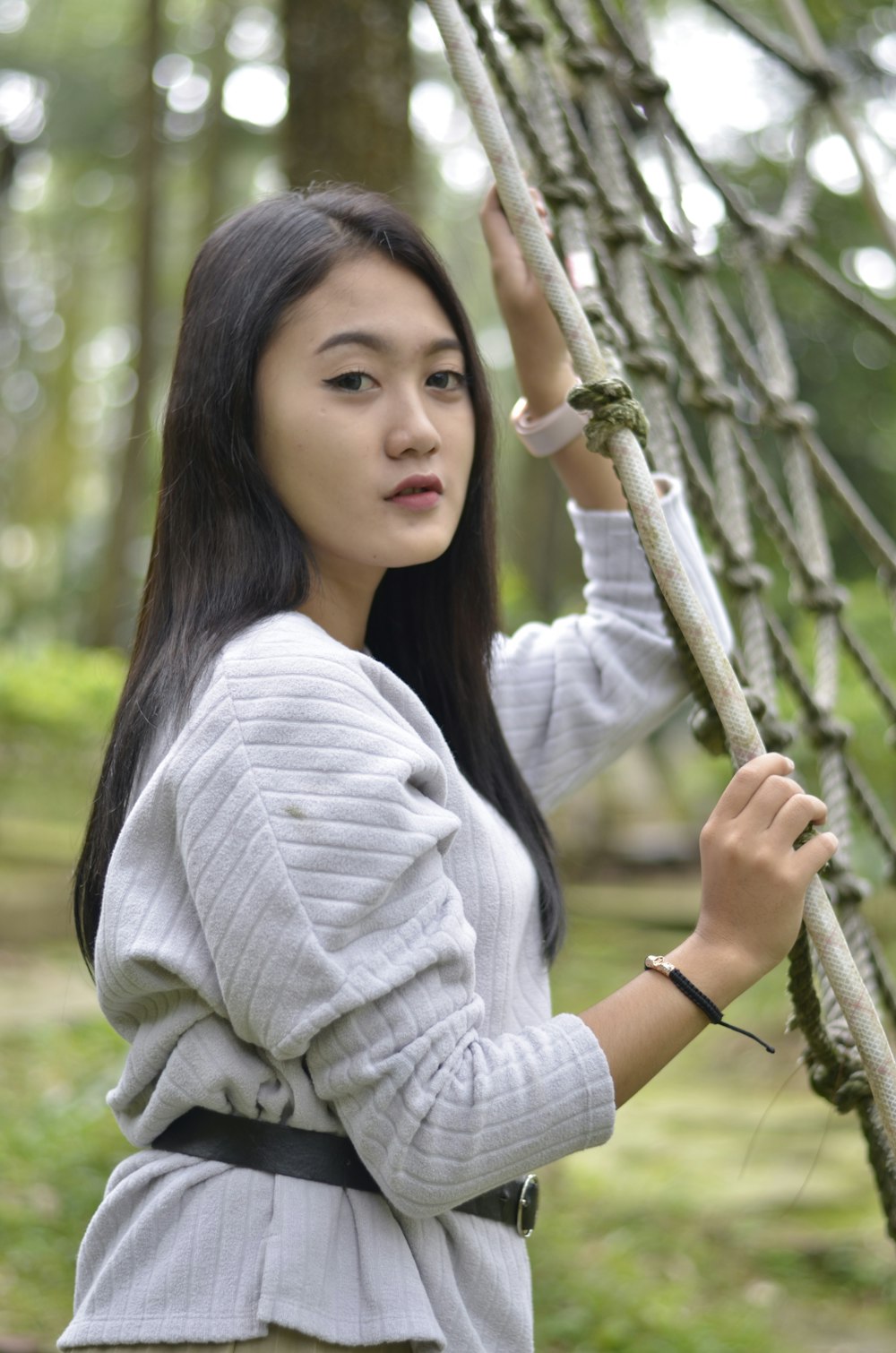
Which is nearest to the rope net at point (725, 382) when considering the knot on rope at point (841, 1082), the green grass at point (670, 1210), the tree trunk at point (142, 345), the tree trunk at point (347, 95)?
the knot on rope at point (841, 1082)

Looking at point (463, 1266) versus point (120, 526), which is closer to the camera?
point (463, 1266)

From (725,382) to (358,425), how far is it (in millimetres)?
634

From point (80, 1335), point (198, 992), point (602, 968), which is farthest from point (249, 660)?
point (602, 968)

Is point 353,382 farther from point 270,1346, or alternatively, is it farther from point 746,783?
point 270,1346

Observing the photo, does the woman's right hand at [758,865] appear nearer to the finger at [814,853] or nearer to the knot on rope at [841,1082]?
the finger at [814,853]

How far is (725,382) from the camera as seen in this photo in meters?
1.64

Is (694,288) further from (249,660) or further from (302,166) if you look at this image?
(302,166)

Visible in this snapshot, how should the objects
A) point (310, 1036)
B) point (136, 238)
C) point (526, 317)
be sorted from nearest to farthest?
point (310, 1036) < point (526, 317) < point (136, 238)

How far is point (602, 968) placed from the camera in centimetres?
620

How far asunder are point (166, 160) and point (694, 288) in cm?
905

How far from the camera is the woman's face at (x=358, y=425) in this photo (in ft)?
3.79

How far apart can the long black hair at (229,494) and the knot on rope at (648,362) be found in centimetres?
28

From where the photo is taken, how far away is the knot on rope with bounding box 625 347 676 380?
1544 mm

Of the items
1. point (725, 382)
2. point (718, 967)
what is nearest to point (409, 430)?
point (718, 967)
